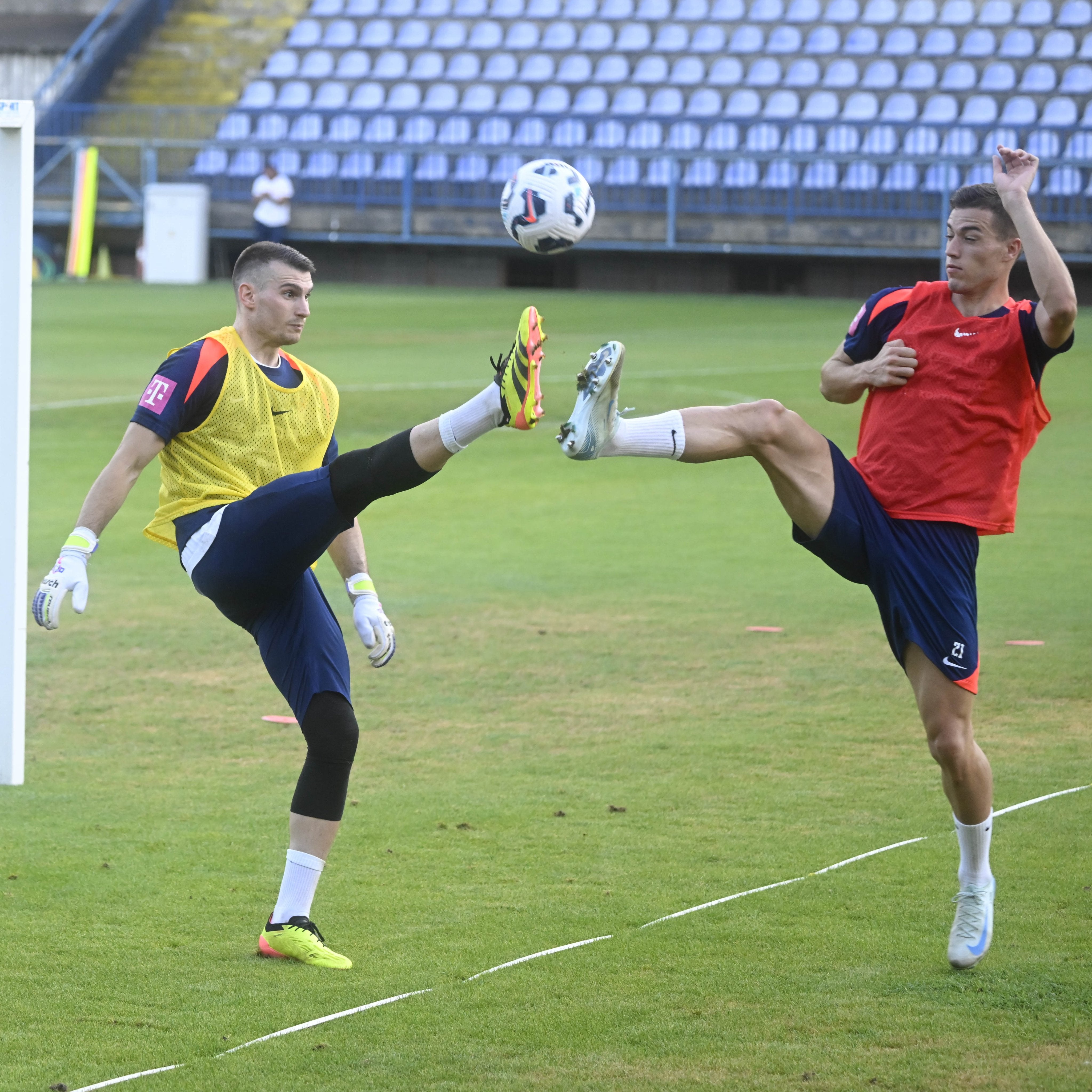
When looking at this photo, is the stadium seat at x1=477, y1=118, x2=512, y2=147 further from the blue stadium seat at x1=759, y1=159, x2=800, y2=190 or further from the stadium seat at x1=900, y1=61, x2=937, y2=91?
the stadium seat at x1=900, y1=61, x2=937, y2=91

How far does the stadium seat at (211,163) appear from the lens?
105 feet

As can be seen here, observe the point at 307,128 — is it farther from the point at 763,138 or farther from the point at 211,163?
the point at 763,138

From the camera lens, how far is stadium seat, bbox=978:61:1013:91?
97.2 feet

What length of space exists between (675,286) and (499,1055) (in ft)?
89.1

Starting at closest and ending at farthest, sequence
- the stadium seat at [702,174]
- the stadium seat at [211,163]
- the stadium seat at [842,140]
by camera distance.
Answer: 1. the stadium seat at [702,174]
2. the stadium seat at [842,140]
3. the stadium seat at [211,163]

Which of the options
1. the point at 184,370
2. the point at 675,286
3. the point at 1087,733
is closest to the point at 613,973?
the point at 184,370

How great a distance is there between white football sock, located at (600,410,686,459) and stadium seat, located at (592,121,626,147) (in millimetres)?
26999

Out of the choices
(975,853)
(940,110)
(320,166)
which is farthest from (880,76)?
(975,853)

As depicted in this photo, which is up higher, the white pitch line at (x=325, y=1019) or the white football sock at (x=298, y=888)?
the white football sock at (x=298, y=888)

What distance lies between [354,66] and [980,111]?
41.4 feet

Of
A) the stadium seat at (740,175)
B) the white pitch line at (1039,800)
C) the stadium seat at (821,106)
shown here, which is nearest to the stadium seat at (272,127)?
the stadium seat at (740,175)

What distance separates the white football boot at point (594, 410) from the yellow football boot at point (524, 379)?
11cm

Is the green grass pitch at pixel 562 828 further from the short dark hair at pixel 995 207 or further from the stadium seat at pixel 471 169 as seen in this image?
the stadium seat at pixel 471 169

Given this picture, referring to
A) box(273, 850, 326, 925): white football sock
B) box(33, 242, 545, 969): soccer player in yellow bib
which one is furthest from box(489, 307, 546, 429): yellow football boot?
box(273, 850, 326, 925): white football sock
